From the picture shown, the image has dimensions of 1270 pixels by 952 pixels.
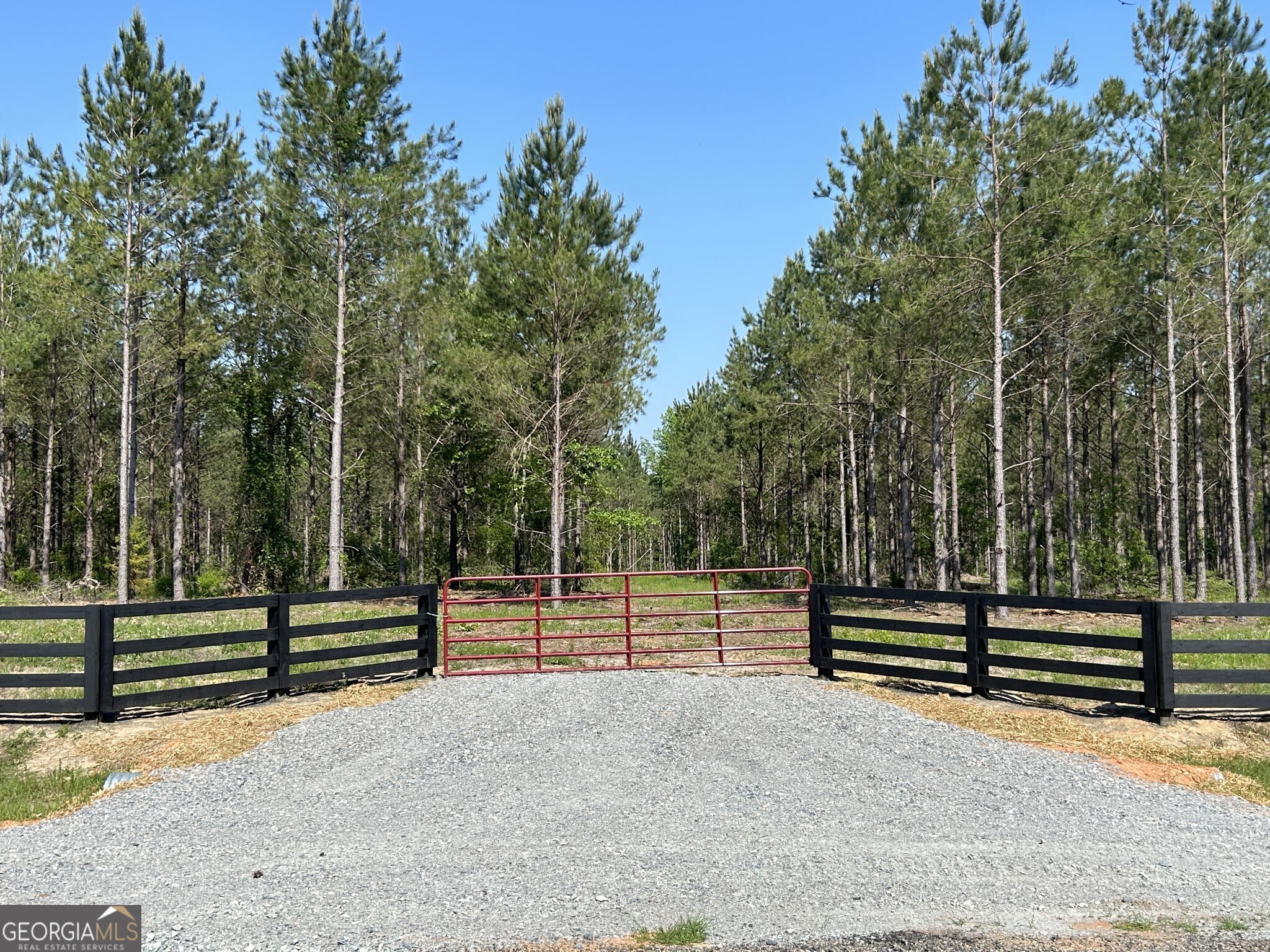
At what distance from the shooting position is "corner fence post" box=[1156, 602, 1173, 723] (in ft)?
29.8

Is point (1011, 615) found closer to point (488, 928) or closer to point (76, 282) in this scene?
point (488, 928)

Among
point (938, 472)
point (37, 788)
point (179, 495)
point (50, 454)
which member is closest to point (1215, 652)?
point (37, 788)

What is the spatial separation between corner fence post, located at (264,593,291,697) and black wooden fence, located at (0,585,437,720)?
11 mm

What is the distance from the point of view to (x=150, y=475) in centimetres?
3228

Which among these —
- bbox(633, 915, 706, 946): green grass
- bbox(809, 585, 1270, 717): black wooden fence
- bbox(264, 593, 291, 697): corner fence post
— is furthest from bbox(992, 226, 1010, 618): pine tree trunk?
bbox(633, 915, 706, 946): green grass

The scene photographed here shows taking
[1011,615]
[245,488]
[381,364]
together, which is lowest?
[1011,615]

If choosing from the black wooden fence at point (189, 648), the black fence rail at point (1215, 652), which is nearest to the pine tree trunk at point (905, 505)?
the black fence rail at point (1215, 652)

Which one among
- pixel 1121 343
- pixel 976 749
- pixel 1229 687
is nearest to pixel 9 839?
pixel 976 749

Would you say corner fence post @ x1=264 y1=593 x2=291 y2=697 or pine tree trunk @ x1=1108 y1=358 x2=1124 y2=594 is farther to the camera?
pine tree trunk @ x1=1108 y1=358 x2=1124 y2=594

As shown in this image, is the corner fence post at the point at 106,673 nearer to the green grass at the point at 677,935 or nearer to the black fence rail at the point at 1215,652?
the green grass at the point at 677,935

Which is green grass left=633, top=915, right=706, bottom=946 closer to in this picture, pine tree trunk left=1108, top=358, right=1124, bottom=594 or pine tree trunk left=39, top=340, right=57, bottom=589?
pine tree trunk left=1108, top=358, right=1124, bottom=594

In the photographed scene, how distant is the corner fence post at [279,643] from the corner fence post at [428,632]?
1832 mm

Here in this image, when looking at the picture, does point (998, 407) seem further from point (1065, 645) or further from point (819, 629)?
point (819, 629)

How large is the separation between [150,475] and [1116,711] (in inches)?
1349
